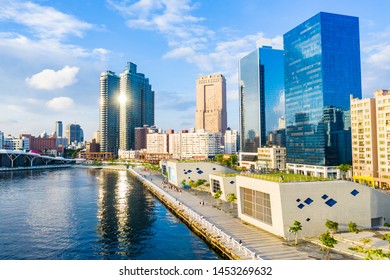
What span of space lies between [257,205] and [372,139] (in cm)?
5591

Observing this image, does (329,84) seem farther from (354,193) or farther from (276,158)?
(354,193)

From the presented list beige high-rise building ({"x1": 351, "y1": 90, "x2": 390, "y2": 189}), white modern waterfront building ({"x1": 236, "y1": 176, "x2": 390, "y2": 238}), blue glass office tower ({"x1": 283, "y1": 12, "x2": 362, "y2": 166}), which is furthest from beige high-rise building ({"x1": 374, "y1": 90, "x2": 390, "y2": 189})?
white modern waterfront building ({"x1": 236, "y1": 176, "x2": 390, "y2": 238})

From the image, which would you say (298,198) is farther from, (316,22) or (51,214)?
(316,22)

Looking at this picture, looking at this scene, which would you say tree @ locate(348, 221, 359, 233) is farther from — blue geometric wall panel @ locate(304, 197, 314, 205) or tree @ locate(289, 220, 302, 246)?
tree @ locate(289, 220, 302, 246)

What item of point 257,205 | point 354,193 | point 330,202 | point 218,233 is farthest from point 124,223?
point 354,193

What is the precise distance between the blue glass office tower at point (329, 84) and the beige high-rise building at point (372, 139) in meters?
11.6

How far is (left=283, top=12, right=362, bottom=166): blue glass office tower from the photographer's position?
104438 millimetres

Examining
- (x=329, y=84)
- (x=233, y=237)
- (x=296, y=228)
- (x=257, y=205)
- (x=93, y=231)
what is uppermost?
(x=329, y=84)

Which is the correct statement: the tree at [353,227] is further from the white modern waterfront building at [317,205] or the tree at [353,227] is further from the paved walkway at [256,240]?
the paved walkway at [256,240]

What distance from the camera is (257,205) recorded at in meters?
46.1

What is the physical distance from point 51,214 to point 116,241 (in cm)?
2508

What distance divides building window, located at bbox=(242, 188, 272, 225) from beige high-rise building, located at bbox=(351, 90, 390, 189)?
48783 millimetres
